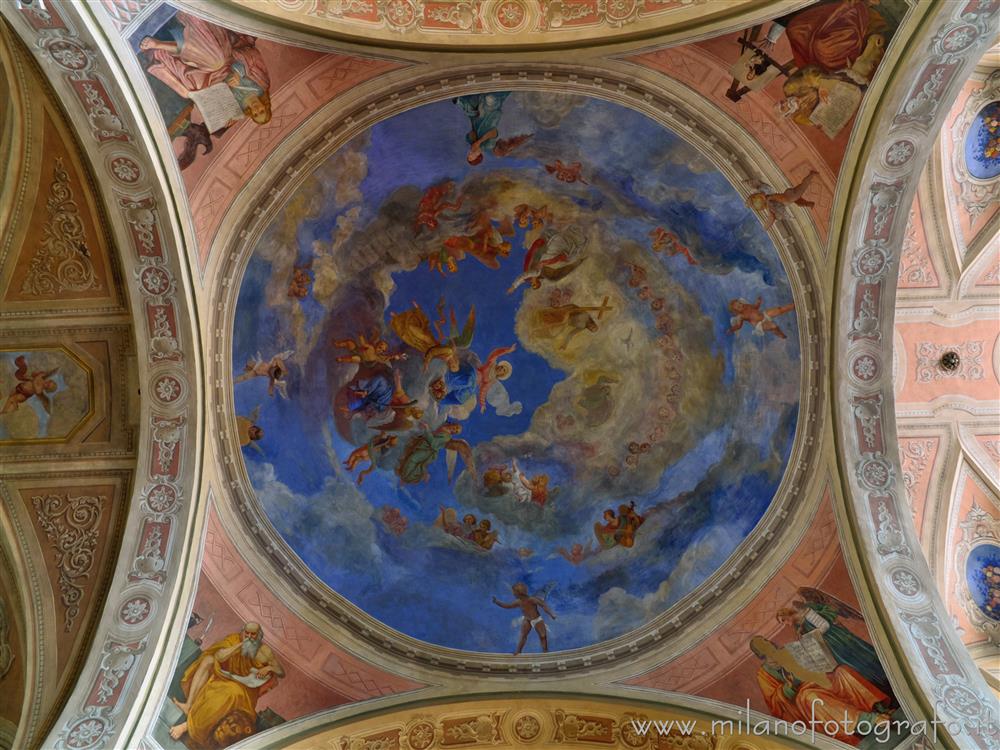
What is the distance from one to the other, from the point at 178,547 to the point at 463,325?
6281mm

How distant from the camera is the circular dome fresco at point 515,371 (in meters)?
14.4

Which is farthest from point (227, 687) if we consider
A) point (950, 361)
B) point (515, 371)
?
point (950, 361)

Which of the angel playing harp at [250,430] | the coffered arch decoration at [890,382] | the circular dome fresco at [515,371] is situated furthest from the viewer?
the angel playing harp at [250,430]

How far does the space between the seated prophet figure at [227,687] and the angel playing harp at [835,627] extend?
26.9 ft

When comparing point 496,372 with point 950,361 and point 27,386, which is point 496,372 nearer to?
point 27,386

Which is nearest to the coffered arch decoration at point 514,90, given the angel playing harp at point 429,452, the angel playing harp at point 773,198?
the angel playing harp at point 773,198

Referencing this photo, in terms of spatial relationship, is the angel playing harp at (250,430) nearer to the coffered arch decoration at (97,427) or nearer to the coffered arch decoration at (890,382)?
the coffered arch decoration at (97,427)

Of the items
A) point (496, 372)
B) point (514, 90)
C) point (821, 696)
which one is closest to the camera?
point (514, 90)

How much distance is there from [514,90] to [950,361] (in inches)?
346

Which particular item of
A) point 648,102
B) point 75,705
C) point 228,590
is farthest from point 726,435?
point 75,705

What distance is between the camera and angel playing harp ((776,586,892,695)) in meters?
13.3

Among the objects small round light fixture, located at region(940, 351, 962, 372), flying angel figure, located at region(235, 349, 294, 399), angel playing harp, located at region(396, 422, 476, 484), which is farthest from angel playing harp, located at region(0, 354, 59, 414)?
small round light fixture, located at region(940, 351, 962, 372)

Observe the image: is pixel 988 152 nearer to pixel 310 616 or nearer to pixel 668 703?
pixel 668 703

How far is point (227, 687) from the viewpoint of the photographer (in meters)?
13.7
